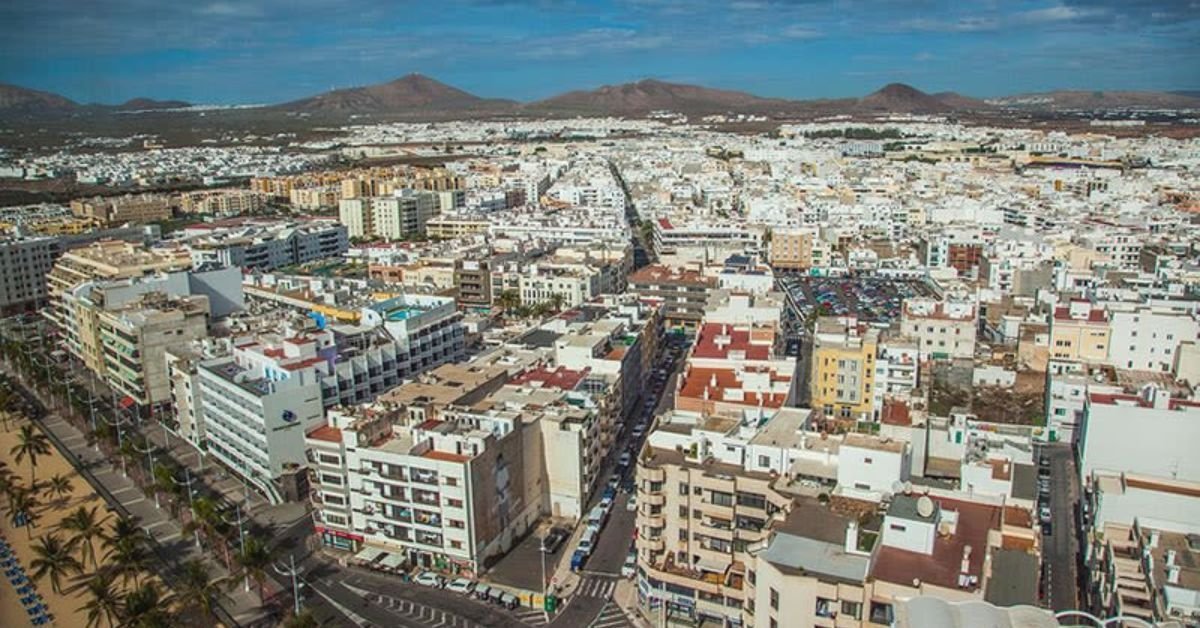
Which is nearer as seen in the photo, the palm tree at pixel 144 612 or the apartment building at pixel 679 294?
the palm tree at pixel 144 612

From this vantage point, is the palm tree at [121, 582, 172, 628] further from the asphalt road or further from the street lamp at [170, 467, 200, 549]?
the asphalt road

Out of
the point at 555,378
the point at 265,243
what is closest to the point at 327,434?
the point at 555,378

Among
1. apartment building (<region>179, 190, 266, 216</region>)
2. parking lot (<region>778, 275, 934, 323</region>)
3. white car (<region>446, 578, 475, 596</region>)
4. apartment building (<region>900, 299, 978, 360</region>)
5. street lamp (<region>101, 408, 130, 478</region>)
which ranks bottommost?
white car (<region>446, 578, 475, 596</region>)

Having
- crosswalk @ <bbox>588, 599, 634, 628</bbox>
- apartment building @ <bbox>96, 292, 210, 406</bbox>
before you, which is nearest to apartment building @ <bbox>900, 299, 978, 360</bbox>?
crosswalk @ <bbox>588, 599, 634, 628</bbox>

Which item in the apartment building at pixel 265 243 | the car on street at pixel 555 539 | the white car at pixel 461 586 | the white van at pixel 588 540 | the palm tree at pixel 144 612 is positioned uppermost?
the apartment building at pixel 265 243

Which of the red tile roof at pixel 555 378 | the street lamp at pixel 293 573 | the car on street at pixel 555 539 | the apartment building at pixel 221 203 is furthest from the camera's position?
the apartment building at pixel 221 203

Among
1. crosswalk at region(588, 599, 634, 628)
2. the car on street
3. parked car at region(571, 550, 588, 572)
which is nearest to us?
crosswalk at region(588, 599, 634, 628)

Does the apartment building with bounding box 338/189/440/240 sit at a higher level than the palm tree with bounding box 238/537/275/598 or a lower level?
higher

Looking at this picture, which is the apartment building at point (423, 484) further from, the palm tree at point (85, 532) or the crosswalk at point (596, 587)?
the palm tree at point (85, 532)

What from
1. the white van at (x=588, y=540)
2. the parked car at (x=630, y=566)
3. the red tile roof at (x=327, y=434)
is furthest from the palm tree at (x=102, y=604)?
the parked car at (x=630, y=566)
